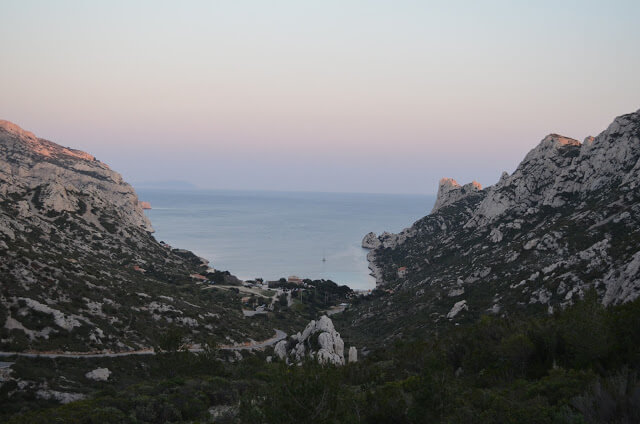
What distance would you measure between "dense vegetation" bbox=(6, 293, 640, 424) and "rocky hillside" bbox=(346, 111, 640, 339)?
8.86m

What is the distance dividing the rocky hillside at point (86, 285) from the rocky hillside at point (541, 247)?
91.6ft

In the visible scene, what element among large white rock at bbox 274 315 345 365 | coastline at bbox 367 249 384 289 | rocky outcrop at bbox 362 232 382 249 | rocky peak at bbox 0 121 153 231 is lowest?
coastline at bbox 367 249 384 289

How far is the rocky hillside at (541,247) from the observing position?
41.3 metres

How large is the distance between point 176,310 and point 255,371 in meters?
24.0

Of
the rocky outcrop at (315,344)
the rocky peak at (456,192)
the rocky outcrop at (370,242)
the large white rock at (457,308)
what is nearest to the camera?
the rocky outcrop at (315,344)

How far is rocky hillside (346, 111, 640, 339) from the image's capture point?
4128 cm

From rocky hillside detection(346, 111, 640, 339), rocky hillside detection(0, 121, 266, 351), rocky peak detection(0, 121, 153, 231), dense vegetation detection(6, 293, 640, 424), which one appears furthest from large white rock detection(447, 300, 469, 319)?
rocky peak detection(0, 121, 153, 231)

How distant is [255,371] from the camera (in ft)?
112

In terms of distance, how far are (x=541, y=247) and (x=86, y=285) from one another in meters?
61.9

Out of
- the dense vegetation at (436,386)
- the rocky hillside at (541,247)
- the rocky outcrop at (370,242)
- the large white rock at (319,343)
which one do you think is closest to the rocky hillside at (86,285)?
the dense vegetation at (436,386)

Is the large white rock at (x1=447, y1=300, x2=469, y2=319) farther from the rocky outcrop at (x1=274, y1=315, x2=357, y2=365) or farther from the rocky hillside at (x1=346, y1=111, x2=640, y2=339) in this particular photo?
the rocky outcrop at (x1=274, y1=315, x2=357, y2=365)

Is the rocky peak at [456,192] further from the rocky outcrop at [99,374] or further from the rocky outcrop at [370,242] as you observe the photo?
the rocky outcrop at [99,374]

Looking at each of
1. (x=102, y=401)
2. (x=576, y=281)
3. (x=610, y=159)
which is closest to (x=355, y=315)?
(x=576, y=281)

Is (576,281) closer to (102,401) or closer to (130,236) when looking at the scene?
(102,401)
